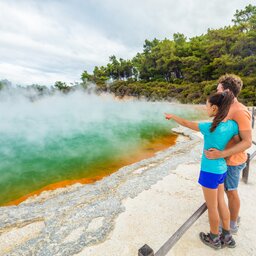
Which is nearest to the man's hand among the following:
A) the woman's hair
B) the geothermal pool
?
the woman's hair

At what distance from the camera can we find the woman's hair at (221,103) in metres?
1.62

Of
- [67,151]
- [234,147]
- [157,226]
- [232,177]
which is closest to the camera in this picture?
[234,147]

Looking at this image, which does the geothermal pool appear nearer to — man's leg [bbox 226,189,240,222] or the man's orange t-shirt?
man's leg [bbox 226,189,240,222]

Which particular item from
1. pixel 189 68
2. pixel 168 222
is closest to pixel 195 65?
pixel 189 68

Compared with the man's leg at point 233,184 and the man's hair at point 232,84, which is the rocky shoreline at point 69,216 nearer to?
the man's leg at point 233,184

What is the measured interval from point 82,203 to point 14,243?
3.52ft

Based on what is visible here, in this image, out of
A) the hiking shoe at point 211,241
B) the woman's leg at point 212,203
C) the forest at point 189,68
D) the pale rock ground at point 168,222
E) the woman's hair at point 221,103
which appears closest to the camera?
the woman's hair at point 221,103

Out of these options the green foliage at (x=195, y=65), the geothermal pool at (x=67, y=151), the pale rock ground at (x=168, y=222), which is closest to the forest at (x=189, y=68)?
the green foliage at (x=195, y=65)

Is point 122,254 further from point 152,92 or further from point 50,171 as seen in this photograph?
point 152,92

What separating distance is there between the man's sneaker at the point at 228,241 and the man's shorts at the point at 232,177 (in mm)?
493

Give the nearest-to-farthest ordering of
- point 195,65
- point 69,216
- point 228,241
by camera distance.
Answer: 1. point 228,241
2. point 69,216
3. point 195,65

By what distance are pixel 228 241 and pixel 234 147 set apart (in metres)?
1.04

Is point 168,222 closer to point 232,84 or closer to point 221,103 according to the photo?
point 221,103

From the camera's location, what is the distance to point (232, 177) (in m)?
1.91
